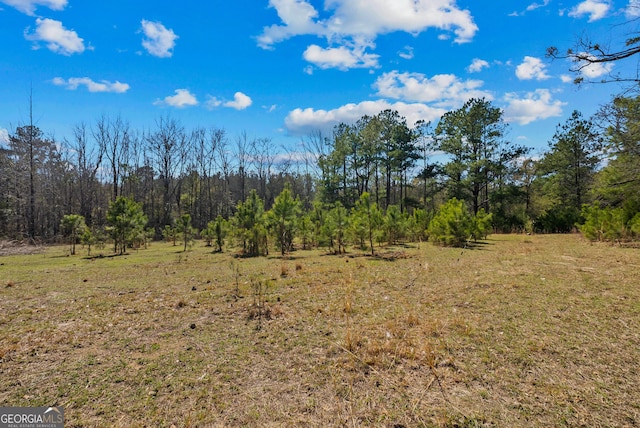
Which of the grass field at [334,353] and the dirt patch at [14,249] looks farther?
the dirt patch at [14,249]

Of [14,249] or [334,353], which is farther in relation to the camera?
[14,249]

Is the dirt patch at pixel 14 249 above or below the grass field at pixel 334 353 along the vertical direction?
above

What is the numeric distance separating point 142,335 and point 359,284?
14.8 feet

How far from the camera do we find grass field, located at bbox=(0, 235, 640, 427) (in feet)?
8.07

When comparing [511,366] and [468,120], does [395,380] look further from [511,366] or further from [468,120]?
[468,120]

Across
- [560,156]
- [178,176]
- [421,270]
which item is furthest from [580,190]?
[178,176]

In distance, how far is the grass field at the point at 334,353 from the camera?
2.46m

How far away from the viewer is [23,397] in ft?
9.00

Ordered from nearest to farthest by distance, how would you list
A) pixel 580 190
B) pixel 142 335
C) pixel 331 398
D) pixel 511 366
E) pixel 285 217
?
pixel 331 398
pixel 511 366
pixel 142 335
pixel 285 217
pixel 580 190

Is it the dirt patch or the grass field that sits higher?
the dirt patch

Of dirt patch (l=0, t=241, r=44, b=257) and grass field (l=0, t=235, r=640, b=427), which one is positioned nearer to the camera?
grass field (l=0, t=235, r=640, b=427)

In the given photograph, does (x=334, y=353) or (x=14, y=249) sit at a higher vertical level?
(x=14, y=249)

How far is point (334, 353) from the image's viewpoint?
11.6 ft

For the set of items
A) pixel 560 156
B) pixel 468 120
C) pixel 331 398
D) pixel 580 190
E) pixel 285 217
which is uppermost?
pixel 468 120
